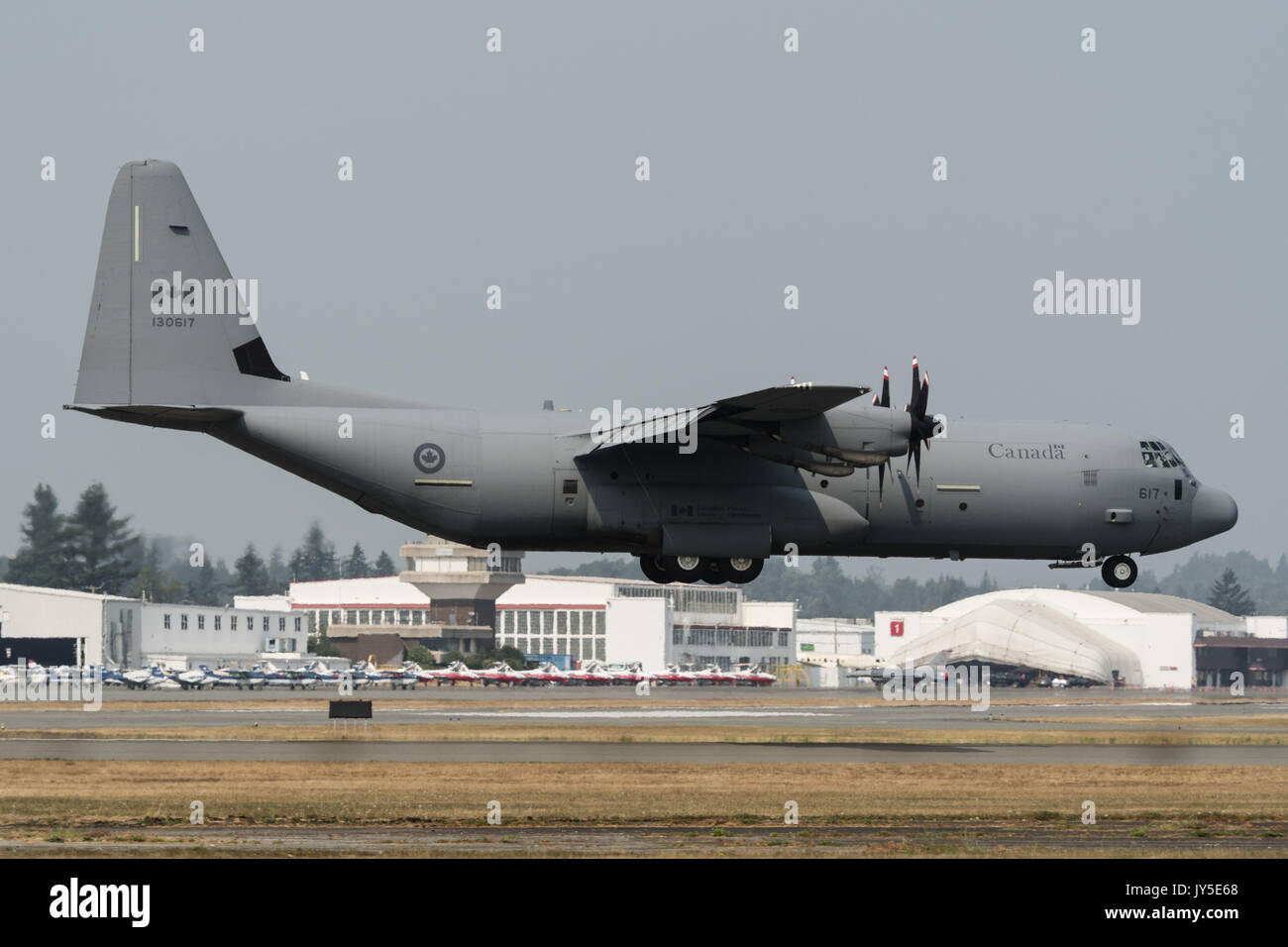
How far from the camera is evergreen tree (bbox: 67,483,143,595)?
174 m

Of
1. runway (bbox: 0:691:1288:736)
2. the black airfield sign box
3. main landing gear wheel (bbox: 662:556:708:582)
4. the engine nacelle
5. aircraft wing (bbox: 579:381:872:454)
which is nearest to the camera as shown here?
aircraft wing (bbox: 579:381:872:454)

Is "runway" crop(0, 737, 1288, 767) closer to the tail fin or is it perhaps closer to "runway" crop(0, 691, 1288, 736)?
"runway" crop(0, 691, 1288, 736)

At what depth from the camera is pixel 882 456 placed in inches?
1619

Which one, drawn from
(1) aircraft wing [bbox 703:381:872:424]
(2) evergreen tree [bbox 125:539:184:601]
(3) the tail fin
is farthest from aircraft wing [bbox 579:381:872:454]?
(2) evergreen tree [bbox 125:539:184:601]

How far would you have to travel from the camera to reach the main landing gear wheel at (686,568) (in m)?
43.4

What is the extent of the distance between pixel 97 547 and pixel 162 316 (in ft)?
472

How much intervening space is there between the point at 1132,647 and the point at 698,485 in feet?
370

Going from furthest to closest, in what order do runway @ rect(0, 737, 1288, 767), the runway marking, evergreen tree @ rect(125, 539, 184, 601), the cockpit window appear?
1. evergreen tree @ rect(125, 539, 184, 601)
2. the runway marking
3. the cockpit window
4. runway @ rect(0, 737, 1288, 767)

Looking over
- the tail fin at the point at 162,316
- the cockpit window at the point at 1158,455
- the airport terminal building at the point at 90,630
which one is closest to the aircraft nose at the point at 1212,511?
the cockpit window at the point at 1158,455

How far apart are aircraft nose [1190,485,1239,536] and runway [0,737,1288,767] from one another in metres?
6.82

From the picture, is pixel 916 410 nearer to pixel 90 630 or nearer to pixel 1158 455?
pixel 1158 455

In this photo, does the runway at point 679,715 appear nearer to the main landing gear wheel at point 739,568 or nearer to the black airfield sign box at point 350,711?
→ the black airfield sign box at point 350,711

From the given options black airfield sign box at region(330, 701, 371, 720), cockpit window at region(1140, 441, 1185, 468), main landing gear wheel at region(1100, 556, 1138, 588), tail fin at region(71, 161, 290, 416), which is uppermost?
tail fin at region(71, 161, 290, 416)
